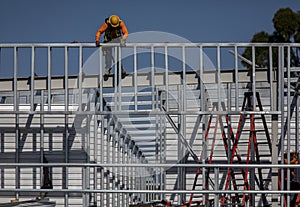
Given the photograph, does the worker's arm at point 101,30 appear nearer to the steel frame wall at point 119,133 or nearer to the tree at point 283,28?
the steel frame wall at point 119,133

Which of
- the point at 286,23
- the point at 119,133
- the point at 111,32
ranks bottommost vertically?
the point at 119,133

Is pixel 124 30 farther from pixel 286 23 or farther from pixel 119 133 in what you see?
pixel 286 23

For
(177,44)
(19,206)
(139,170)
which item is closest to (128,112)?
(177,44)

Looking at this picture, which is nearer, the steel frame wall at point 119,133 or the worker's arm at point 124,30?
the worker's arm at point 124,30

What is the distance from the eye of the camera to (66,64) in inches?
445

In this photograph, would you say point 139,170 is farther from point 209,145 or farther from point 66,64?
point 66,64

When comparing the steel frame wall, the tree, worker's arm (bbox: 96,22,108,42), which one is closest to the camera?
worker's arm (bbox: 96,22,108,42)

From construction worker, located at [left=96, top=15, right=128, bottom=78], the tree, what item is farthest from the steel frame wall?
the tree

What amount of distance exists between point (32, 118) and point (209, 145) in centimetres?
417

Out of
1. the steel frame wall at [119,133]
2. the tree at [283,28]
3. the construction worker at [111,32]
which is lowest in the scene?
the steel frame wall at [119,133]

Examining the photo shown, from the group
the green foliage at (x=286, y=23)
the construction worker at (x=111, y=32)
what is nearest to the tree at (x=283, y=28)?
the green foliage at (x=286, y=23)

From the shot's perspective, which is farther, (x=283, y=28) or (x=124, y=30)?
(x=283, y=28)

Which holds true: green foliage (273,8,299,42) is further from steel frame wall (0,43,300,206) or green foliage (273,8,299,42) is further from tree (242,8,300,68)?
steel frame wall (0,43,300,206)

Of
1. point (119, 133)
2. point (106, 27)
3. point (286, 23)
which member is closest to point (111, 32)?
point (106, 27)
